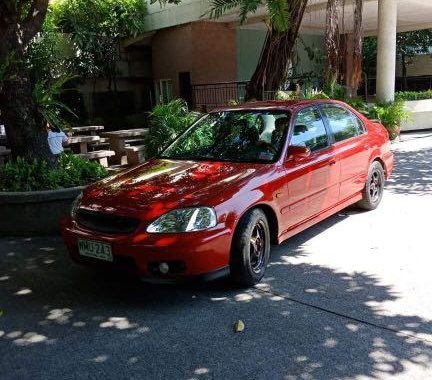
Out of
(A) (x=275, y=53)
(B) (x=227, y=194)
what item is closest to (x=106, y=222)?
(B) (x=227, y=194)

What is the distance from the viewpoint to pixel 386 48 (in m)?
14.2

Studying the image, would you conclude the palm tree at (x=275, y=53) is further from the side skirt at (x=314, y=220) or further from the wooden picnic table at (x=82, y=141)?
the side skirt at (x=314, y=220)

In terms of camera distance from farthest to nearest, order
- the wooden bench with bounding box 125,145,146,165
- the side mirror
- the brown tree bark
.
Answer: the wooden bench with bounding box 125,145,146,165, the brown tree bark, the side mirror

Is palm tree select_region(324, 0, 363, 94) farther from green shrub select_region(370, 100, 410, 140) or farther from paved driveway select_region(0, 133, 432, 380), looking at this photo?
paved driveway select_region(0, 133, 432, 380)

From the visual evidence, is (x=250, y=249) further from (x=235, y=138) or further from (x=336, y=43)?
(x=336, y=43)

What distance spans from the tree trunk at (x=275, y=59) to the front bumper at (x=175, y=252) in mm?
6634

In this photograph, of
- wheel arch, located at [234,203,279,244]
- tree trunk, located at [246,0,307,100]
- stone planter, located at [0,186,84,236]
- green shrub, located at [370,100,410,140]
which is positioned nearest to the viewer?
wheel arch, located at [234,203,279,244]

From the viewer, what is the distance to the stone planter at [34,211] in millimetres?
6168

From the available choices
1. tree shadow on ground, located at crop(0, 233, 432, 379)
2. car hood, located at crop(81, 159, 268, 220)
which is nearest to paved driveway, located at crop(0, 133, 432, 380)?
tree shadow on ground, located at crop(0, 233, 432, 379)

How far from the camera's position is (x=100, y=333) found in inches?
148

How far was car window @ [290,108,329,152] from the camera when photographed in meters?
5.28

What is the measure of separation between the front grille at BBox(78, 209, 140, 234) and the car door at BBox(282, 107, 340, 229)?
1526mm

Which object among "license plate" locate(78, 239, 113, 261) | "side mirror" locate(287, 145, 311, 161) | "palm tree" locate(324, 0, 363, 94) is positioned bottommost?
"license plate" locate(78, 239, 113, 261)

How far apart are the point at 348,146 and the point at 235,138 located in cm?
154
